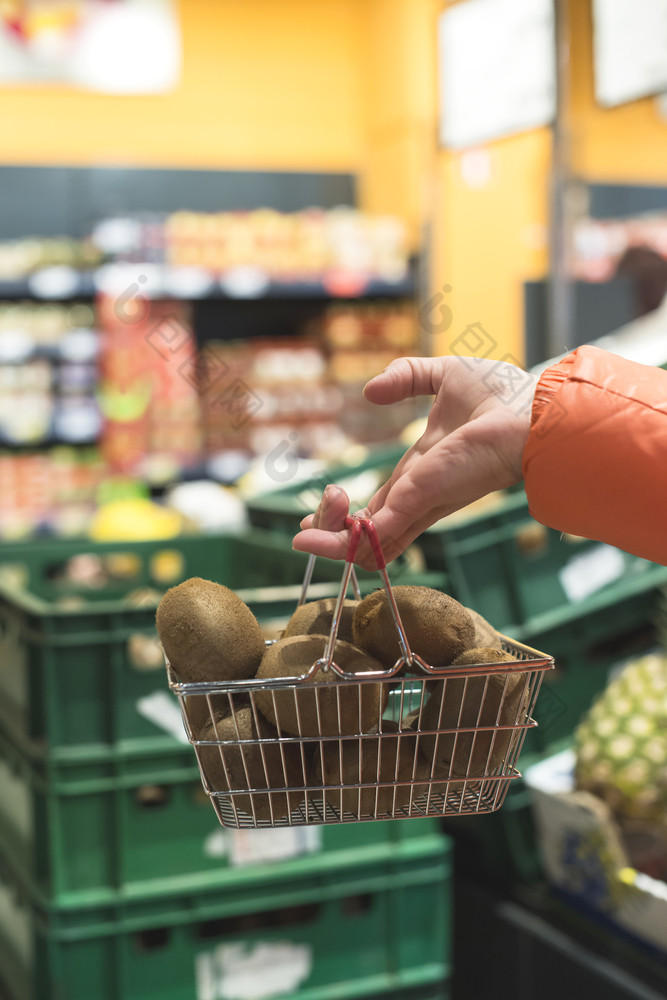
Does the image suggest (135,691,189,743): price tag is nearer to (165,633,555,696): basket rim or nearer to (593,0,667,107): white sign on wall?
(165,633,555,696): basket rim

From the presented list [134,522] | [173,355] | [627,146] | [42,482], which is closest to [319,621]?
A: [134,522]

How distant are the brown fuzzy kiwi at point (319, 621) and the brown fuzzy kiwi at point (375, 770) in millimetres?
98

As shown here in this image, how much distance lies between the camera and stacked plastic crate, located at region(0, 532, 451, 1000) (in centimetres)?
165

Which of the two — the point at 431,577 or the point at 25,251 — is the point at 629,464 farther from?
the point at 25,251

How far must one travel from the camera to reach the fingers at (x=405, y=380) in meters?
0.92

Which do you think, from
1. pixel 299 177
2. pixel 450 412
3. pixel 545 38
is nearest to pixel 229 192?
pixel 299 177

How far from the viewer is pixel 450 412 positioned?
3.13ft

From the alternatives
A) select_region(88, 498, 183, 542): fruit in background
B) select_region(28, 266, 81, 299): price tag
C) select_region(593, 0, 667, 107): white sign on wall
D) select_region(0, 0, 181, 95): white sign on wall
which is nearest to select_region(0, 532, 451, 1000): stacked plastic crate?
select_region(88, 498, 183, 542): fruit in background

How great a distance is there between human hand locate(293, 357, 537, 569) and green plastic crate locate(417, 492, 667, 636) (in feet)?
2.84

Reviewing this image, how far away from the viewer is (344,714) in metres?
0.86

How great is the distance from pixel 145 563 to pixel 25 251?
347cm

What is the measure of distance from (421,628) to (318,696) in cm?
11

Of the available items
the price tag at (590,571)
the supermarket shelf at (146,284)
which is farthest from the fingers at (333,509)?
the supermarket shelf at (146,284)

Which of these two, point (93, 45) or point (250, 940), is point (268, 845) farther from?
point (93, 45)
